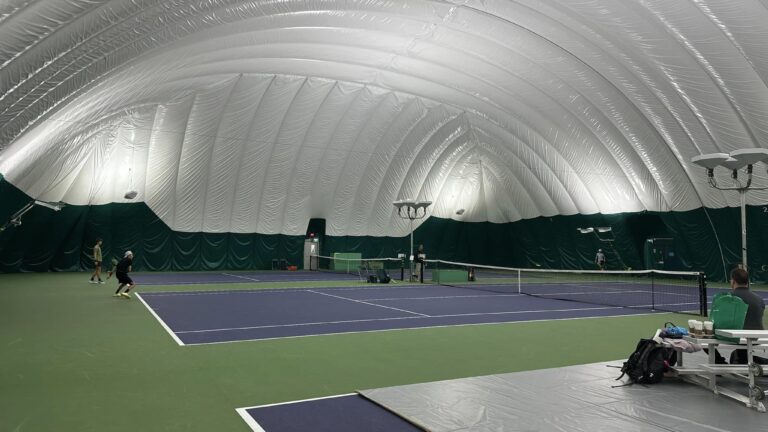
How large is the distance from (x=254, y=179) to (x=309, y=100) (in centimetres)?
559

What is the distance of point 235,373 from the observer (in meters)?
6.81

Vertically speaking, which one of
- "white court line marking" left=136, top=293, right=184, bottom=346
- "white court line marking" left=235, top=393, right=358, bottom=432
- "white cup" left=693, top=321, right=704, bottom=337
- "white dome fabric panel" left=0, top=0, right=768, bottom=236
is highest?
"white dome fabric panel" left=0, top=0, right=768, bottom=236

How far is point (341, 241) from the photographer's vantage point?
117 feet

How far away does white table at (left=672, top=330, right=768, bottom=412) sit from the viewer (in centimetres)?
545

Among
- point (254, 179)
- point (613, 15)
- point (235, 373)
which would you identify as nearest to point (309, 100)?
point (254, 179)

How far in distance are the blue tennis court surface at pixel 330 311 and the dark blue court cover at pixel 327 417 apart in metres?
4.00

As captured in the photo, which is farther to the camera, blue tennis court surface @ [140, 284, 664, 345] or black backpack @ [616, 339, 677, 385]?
blue tennis court surface @ [140, 284, 664, 345]

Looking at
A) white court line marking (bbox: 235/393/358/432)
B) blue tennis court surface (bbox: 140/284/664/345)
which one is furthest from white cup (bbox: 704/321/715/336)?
blue tennis court surface (bbox: 140/284/664/345)

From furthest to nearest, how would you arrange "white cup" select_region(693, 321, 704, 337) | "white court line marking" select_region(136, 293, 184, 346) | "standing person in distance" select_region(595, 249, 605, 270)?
1. "standing person in distance" select_region(595, 249, 605, 270)
2. "white court line marking" select_region(136, 293, 184, 346)
3. "white cup" select_region(693, 321, 704, 337)

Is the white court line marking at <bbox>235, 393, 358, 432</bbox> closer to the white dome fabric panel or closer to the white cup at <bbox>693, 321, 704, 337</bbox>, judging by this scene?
the white cup at <bbox>693, 321, 704, 337</bbox>

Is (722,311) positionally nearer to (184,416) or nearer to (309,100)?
(184,416)

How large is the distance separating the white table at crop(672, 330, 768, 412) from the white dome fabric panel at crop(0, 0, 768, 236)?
12.2 metres

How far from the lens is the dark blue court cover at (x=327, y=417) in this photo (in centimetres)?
482

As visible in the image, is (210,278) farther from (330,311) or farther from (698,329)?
(698,329)
